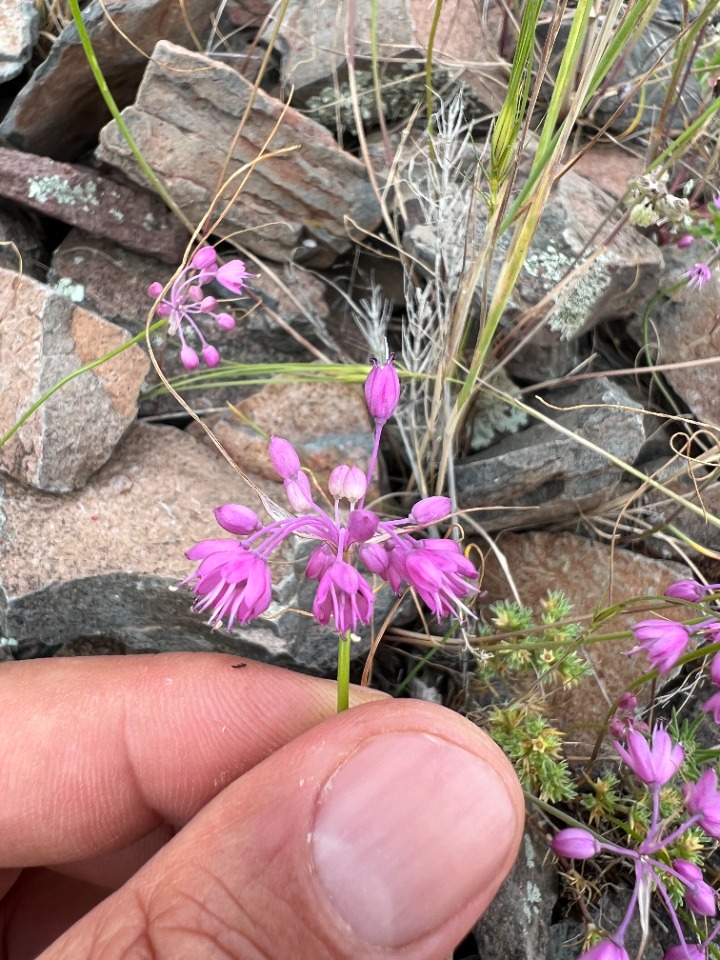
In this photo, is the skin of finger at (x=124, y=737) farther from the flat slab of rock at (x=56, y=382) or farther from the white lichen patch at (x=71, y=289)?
the white lichen patch at (x=71, y=289)

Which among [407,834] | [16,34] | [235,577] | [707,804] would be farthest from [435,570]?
[16,34]

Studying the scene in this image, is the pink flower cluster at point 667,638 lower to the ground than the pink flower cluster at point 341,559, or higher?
lower

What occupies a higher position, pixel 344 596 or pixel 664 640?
pixel 344 596

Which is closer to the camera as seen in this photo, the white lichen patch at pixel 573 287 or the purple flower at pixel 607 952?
the purple flower at pixel 607 952

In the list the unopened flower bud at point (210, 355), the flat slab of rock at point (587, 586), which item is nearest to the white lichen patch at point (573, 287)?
the flat slab of rock at point (587, 586)

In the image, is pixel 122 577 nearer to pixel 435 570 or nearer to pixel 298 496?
pixel 298 496

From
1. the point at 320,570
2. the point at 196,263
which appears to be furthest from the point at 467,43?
the point at 320,570
